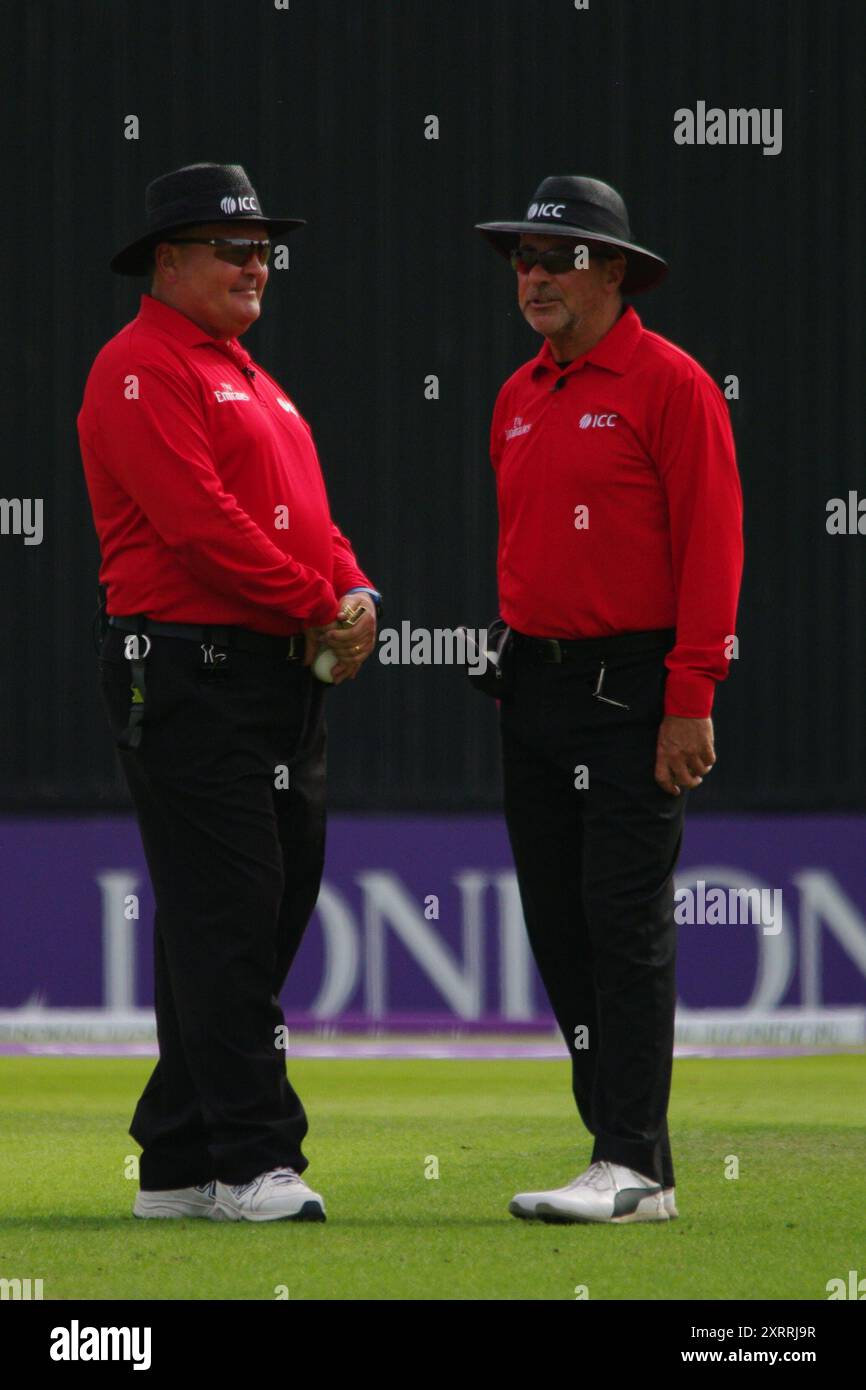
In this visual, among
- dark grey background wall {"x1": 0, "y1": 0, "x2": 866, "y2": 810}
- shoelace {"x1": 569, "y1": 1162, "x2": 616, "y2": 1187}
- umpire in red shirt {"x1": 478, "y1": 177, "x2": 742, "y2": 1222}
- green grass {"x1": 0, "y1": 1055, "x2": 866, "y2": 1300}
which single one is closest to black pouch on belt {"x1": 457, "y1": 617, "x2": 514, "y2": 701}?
umpire in red shirt {"x1": 478, "y1": 177, "x2": 742, "y2": 1222}

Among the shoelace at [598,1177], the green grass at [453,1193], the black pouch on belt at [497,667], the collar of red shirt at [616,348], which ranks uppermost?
the collar of red shirt at [616,348]

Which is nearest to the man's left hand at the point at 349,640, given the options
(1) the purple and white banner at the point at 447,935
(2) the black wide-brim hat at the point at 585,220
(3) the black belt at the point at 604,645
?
(3) the black belt at the point at 604,645

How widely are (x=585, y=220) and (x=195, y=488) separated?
1034mm

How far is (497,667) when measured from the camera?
200 inches

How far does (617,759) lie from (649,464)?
612 mm

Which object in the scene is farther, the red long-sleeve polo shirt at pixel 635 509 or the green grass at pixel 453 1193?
the red long-sleeve polo shirt at pixel 635 509

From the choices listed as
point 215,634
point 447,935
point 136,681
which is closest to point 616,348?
point 215,634

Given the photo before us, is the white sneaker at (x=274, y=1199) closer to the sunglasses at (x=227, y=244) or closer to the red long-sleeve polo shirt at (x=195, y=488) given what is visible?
the red long-sleeve polo shirt at (x=195, y=488)

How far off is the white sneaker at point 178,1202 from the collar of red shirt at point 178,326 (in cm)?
173

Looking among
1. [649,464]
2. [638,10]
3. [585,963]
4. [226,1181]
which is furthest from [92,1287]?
[638,10]

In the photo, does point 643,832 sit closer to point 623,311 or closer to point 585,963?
point 585,963

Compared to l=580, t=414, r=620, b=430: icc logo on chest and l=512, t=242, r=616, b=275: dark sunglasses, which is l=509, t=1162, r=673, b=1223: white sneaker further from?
l=512, t=242, r=616, b=275: dark sunglasses

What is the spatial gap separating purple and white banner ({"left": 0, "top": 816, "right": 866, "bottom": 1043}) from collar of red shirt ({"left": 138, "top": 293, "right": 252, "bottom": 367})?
3.87m

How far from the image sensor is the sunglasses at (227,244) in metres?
4.95
